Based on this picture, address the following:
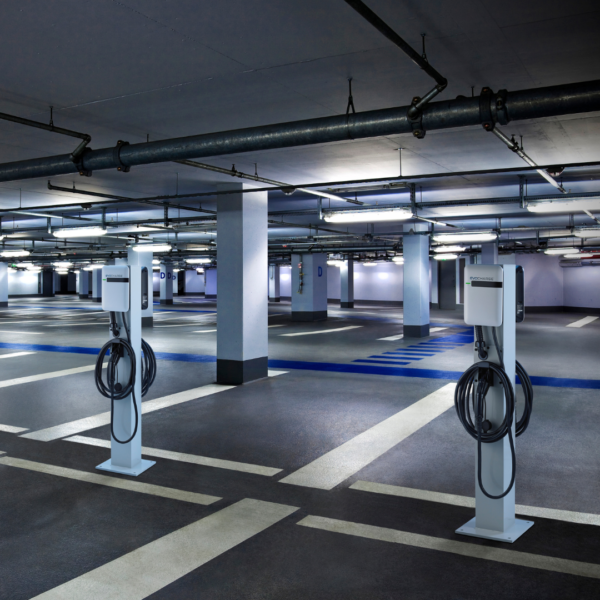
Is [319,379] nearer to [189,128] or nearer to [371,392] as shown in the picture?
[371,392]

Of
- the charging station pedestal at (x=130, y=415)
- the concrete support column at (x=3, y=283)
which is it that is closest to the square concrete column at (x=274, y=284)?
the concrete support column at (x=3, y=283)

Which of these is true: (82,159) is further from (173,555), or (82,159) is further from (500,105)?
(173,555)

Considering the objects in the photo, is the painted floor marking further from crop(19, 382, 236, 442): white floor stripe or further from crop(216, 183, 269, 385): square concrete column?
crop(216, 183, 269, 385): square concrete column

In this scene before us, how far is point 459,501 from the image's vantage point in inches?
179

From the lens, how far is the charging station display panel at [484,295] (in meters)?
3.94

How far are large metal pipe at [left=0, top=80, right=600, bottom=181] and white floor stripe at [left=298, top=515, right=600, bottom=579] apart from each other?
3236mm

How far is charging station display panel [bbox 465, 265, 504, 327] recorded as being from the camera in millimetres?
3938

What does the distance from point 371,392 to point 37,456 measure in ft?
16.5

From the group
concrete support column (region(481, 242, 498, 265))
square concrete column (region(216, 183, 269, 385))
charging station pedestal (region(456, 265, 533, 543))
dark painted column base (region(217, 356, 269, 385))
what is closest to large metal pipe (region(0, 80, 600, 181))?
charging station pedestal (region(456, 265, 533, 543))

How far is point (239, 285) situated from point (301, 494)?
548 centimetres

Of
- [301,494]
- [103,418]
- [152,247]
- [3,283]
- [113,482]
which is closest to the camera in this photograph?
[301,494]

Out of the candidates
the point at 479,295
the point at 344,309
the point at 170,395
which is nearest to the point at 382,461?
the point at 479,295

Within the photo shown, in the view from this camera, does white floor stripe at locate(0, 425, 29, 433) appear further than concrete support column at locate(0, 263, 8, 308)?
No

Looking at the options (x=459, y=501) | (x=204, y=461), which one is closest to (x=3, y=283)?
(x=204, y=461)
